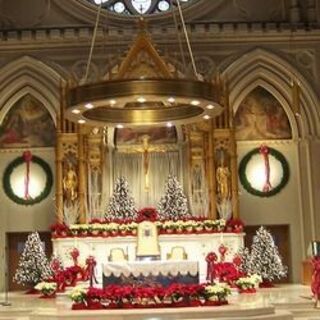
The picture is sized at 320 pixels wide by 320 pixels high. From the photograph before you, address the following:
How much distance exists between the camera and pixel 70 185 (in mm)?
20750

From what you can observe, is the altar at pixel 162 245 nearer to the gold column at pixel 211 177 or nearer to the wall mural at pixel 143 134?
the gold column at pixel 211 177

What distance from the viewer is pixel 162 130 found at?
22.6 metres

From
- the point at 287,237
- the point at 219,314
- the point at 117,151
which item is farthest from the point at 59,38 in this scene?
Answer: the point at 219,314

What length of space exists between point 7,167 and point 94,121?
731 centimetres

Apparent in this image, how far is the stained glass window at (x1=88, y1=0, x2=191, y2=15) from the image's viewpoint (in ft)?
77.3

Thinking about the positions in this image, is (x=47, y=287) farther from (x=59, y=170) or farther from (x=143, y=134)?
(x=143, y=134)

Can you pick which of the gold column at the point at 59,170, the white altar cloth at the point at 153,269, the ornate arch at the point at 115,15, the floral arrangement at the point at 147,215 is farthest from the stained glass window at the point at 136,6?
the white altar cloth at the point at 153,269

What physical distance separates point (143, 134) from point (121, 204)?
2334 mm

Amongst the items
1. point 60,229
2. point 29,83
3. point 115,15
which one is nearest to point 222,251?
point 60,229

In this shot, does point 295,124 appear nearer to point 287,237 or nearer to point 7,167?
point 287,237

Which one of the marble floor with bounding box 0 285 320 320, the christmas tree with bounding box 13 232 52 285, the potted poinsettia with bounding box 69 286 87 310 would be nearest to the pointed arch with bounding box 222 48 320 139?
the marble floor with bounding box 0 285 320 320

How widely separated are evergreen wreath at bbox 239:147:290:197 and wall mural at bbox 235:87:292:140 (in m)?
0.46

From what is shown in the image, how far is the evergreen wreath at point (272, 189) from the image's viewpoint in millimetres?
22469

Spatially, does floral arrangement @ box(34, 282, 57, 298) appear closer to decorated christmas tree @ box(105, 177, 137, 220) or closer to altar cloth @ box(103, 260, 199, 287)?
altar cloth @ box(103, 260, 199, 287)
